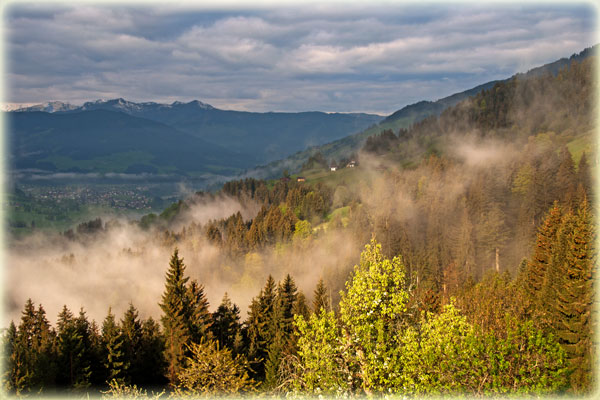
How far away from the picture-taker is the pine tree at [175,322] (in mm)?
52531

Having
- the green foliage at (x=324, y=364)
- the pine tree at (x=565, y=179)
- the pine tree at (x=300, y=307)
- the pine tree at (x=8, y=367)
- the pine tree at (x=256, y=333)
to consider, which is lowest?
the pine tree at (x=256, y=333)

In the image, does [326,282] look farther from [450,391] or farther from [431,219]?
[450,391]

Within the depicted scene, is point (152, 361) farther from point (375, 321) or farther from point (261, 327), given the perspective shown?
point (375, 321)

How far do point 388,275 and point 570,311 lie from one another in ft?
90.9

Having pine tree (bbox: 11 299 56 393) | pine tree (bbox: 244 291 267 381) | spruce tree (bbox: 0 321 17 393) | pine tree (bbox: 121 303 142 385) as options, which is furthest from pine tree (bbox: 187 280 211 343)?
spruce tree (bbox: 0 321 17 393)

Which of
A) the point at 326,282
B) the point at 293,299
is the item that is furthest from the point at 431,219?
the point at 293,299

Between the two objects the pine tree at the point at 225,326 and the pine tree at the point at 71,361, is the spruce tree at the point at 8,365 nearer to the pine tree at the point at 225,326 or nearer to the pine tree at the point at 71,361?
the pine tree at the point at 71,361

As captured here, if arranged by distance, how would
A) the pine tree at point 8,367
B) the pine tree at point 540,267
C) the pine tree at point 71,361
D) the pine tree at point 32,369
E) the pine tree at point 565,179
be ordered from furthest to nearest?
1. the pine tree at point 565,179
2. the pine tree at point 540,267
3. the pine tree at point 71,361
4. the pine tree at point 32,369
5. the pine tree at point 8,367

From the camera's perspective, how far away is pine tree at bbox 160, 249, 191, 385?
5253cm

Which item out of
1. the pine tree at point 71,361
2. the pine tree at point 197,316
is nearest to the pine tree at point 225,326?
A: the pine tree at point 197,316

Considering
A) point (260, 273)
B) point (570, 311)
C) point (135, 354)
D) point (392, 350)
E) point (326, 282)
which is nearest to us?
point (392, 350)

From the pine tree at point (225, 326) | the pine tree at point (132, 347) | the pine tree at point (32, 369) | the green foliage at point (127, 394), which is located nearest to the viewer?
the green foliage at point (127, 394)

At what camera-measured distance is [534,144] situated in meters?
190

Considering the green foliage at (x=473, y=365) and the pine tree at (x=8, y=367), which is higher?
the green foliage at (x=473, y=365)
